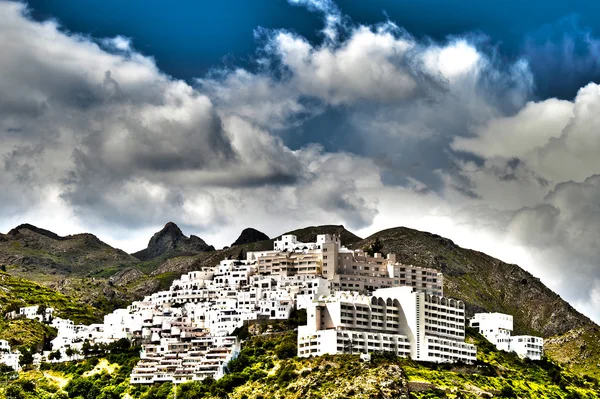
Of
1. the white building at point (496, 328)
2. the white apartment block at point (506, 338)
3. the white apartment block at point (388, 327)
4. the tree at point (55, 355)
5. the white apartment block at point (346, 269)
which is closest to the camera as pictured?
the white apartment block at point (388, 327)

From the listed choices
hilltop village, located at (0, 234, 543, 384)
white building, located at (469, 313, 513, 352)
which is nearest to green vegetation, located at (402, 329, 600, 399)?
white building, located at (469, 313, 513, 352)

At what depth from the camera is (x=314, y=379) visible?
130375 mm

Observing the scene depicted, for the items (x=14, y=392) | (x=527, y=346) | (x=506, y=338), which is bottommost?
(x=14, y=392)

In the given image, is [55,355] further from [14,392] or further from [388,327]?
[388,327]

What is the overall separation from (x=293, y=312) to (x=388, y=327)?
1635cm

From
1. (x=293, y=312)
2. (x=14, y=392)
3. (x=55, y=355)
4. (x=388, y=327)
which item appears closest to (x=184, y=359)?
(x=293, y=312)

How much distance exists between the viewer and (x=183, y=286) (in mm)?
181000

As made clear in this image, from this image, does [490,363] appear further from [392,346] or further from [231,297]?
[231,297]

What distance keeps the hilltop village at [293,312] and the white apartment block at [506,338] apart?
0.19 meters

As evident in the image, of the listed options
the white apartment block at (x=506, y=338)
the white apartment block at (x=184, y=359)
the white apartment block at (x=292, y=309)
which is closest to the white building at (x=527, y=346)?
the white apartment block at (x=506, y=338)

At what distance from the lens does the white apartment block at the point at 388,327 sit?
138 metres

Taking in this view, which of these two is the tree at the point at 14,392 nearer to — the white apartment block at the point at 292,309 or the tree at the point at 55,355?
the white apartment block at the point at 292,309

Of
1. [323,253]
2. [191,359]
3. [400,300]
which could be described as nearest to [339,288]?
[323,253]

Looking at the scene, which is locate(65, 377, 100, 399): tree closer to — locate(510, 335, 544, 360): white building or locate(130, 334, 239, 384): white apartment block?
locate(130, 334, 239, 384): white apartment block
